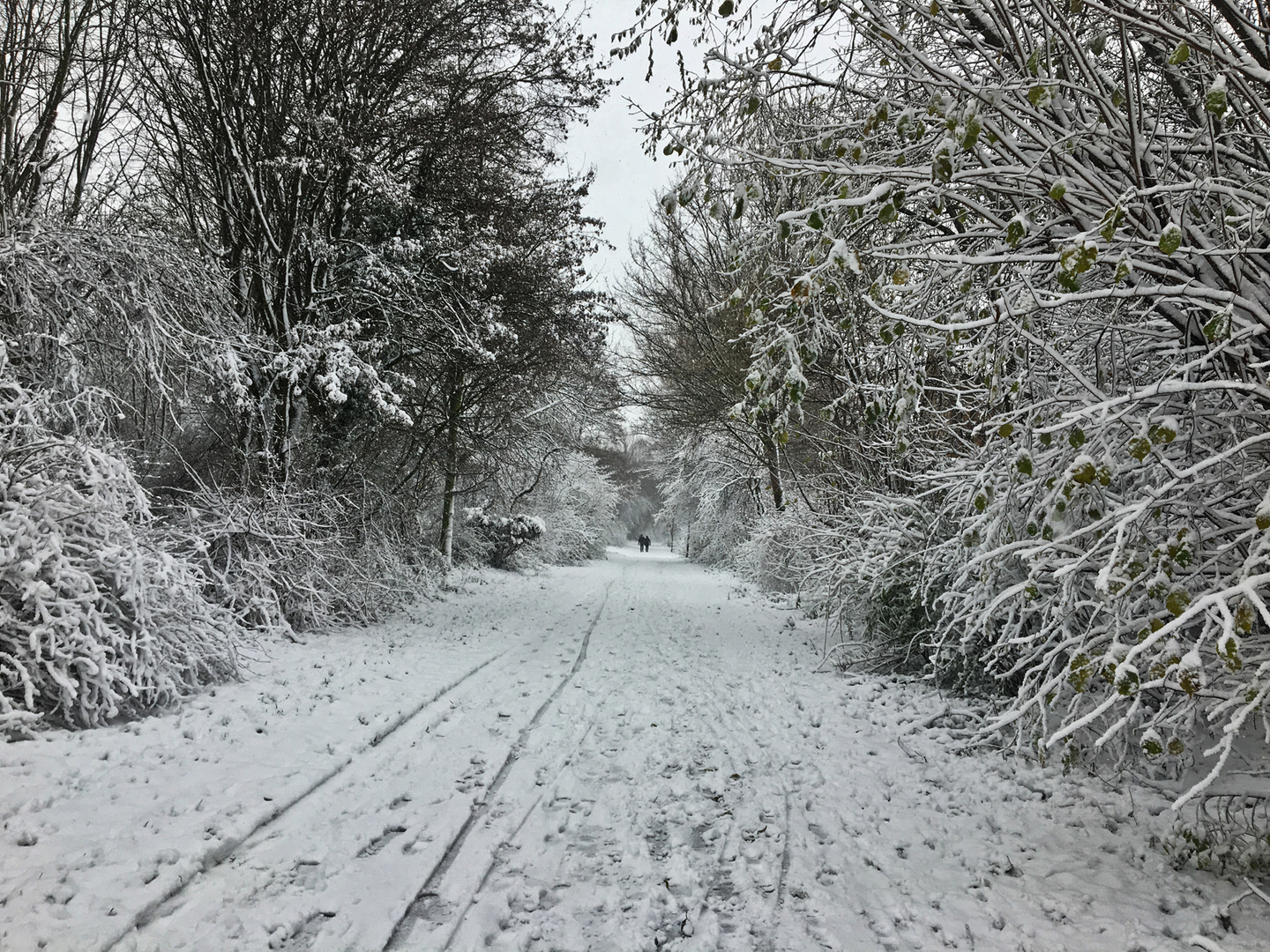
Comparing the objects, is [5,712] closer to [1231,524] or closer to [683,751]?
[683,751]

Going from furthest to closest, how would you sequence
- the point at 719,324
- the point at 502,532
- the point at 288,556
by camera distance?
the point at 502,532 < the point at 719,324 < the point at 288,556

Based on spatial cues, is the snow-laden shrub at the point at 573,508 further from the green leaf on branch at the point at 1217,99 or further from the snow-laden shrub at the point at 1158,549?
the green leaf on branch at the point at 1217,99

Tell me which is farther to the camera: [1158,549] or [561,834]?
[561,834]

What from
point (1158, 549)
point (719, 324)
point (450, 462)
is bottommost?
point (1158, 549)

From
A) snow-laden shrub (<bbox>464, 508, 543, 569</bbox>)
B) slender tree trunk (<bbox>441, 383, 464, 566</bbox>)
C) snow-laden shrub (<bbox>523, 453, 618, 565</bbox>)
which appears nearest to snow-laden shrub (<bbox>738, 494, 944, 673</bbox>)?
slender tree trunk (<bbox>441, 383, 464, 566</bbox>)

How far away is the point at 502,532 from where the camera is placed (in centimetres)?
2052

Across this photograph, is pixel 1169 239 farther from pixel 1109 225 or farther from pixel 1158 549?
pixel 1158 549

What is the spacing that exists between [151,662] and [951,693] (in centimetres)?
719

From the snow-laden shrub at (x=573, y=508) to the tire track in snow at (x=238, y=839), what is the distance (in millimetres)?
15795

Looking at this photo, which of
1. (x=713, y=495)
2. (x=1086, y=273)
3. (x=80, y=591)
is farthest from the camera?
(x=713, y=495)

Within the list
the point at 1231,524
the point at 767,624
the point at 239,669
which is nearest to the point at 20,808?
the point at 239,669

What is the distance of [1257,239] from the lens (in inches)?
113

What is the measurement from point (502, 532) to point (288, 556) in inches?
476

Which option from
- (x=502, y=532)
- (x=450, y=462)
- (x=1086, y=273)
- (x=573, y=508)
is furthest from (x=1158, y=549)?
(x=573, y=508)
